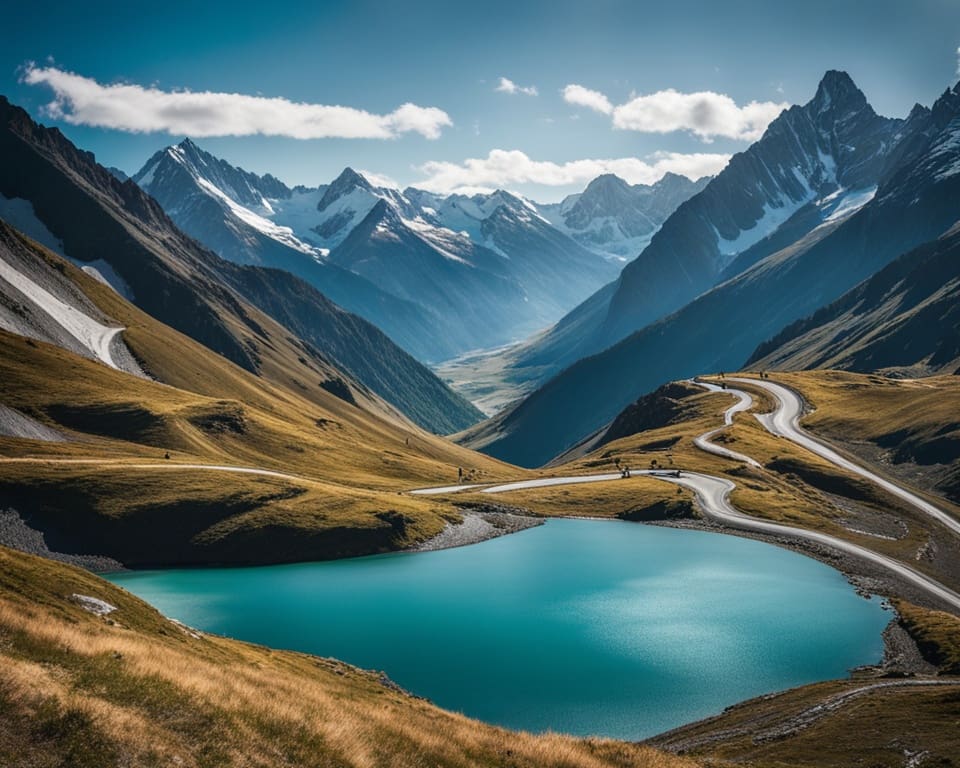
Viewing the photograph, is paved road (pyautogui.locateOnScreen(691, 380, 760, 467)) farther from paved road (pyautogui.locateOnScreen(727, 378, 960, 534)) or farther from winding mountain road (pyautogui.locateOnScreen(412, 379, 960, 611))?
paved road (pyautogui.locateOnScreen(727, 378, 960, 534))

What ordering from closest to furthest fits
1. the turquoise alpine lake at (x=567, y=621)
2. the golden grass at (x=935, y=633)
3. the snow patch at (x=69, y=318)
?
the turquoise alpine lake at (x=567, y=621) → the golden grass at (x=935, y=633) → the snow patch at (x=69, y=318)

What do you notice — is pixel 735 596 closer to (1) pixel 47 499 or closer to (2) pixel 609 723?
(2) pixel 609 723

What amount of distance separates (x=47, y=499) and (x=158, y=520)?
12406 mm

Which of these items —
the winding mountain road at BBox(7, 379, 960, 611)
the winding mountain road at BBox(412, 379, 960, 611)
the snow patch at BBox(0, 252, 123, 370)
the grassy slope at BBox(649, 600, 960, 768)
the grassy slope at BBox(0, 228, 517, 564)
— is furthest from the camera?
the snow patch at BBox(0, 252, 123, 370)

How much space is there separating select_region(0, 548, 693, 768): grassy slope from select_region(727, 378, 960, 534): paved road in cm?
9823

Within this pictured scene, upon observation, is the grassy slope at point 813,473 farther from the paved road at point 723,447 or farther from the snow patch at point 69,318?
the snow patch at point 69,318

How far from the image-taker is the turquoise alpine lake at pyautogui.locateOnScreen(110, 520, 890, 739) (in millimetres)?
54500

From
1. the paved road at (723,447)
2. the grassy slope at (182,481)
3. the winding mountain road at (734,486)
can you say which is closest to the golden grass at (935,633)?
the winding mountain road at (734,486)

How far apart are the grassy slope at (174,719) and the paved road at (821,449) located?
9823cm

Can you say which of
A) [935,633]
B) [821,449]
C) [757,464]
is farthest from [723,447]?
[935,633]

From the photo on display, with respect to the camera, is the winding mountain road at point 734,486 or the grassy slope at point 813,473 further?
the grassy slope at point 813,473

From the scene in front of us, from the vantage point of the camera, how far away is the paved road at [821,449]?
4473 inches

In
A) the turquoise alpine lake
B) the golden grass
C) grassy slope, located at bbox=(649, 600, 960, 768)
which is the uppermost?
grassy slope, located at bbox=(649, 600, 960, 768)

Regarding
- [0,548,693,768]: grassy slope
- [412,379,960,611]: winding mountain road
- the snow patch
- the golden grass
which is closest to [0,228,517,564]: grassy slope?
the snow patch
